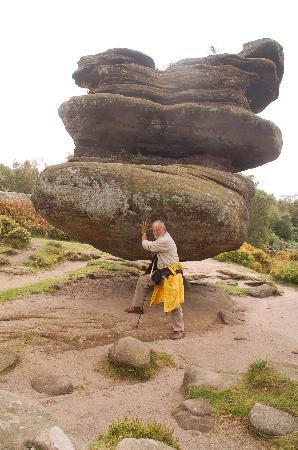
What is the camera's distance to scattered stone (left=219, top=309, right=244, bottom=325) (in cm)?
1173

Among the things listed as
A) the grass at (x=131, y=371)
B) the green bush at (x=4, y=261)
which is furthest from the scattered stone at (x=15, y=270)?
the grass at (x=131, y=371)

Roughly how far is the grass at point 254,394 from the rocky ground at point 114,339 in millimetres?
267

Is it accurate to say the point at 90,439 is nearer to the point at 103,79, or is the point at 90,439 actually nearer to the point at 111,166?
the point at 111,166

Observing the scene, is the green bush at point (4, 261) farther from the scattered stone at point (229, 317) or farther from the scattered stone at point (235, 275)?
the scattered stone at point (235, 275)

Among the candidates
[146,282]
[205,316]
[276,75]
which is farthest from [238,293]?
[276,75]

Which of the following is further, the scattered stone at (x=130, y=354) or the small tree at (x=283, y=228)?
the small tree at (x=283, y=228)

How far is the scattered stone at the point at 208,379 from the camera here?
6.34m

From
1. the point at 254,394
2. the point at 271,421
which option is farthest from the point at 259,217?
the point at 271,421

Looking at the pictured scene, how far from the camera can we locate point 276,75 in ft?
47.1

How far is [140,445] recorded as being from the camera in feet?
14.1

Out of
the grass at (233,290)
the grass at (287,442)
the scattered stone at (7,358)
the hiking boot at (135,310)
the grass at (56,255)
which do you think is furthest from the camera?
the grass at (56,255)

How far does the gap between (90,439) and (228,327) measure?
6972 millimetres

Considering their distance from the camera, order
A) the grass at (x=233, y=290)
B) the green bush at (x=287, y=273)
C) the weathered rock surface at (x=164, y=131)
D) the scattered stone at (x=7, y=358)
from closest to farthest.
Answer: the scattered stone at (x=7, y=358) → the weathered rock surface at (x=164, y=131) → the grass at (x=233, y=290) → the green bush at (x=287, y=273)

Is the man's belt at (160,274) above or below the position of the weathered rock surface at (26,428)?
above
